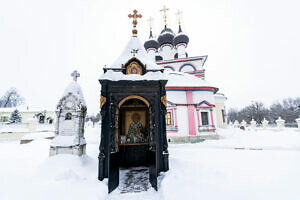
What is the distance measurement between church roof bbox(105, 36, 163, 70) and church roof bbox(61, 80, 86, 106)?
2.52m

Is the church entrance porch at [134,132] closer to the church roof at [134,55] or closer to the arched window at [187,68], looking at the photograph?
the church roof at [134,55]

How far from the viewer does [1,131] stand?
656 inches

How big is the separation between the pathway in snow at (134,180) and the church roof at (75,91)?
4.17 meters

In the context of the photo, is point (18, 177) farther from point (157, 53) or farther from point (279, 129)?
point (279, 129)

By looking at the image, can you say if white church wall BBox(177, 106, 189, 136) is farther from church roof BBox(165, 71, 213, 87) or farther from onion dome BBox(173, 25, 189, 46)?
onion dome BBox(173, 25, 189, 46)

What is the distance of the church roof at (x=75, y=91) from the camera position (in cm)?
729

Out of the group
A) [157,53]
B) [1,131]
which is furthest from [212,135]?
Result: [1,131]

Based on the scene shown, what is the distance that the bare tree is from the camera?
42.1m

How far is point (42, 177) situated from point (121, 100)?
13.6 feet

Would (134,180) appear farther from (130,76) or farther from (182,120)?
(182,120)

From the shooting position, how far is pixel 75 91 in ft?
24.3

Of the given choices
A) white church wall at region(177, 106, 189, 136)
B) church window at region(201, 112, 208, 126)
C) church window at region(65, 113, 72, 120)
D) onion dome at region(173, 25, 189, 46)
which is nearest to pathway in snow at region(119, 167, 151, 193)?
church window at region(65, 113, 72, 120)

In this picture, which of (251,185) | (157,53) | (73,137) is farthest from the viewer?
(157,53)

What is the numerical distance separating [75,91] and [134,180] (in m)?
5.20
